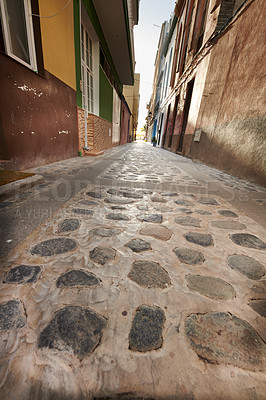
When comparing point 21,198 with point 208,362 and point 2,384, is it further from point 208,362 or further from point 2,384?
point 208,362

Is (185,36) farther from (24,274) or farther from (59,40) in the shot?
(24,274)

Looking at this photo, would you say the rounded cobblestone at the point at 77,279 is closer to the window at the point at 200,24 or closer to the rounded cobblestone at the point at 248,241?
the rounded cobblestone at the point at 248,241

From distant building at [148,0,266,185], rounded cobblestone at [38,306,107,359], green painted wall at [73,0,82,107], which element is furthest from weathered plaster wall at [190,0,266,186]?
green painted wall at [73,0,82,107]

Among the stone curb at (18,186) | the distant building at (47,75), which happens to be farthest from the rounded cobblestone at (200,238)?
the distant building at (47,75)

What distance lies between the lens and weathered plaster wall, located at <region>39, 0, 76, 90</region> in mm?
3227

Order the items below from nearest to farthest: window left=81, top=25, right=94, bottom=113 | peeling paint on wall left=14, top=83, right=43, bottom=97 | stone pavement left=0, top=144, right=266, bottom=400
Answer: stone pavement left=0, top=144, right=266, bottom=400, peeling paint on wall left=14, top=83, right=43, bottom=97, window left=81, top=25, right=94, bottom=113

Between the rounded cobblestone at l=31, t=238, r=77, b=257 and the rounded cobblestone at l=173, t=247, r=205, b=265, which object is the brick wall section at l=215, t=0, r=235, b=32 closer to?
the rounded cobblestone at l=173, t=247, r=205, b=265

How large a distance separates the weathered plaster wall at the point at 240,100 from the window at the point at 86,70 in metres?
4.00

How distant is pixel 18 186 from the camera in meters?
2.01

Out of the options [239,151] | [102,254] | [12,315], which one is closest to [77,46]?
[239,151]

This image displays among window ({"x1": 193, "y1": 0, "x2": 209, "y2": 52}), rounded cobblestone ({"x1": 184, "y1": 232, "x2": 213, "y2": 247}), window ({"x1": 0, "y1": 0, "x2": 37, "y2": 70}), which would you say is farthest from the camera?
window ({"x1": 193, "y1": 0, "x2": 209, "y2": 52})

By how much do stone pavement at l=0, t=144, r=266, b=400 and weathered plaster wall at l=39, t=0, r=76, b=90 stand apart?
383 cm

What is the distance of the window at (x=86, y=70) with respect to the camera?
213 inches

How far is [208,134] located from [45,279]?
5741 mm
